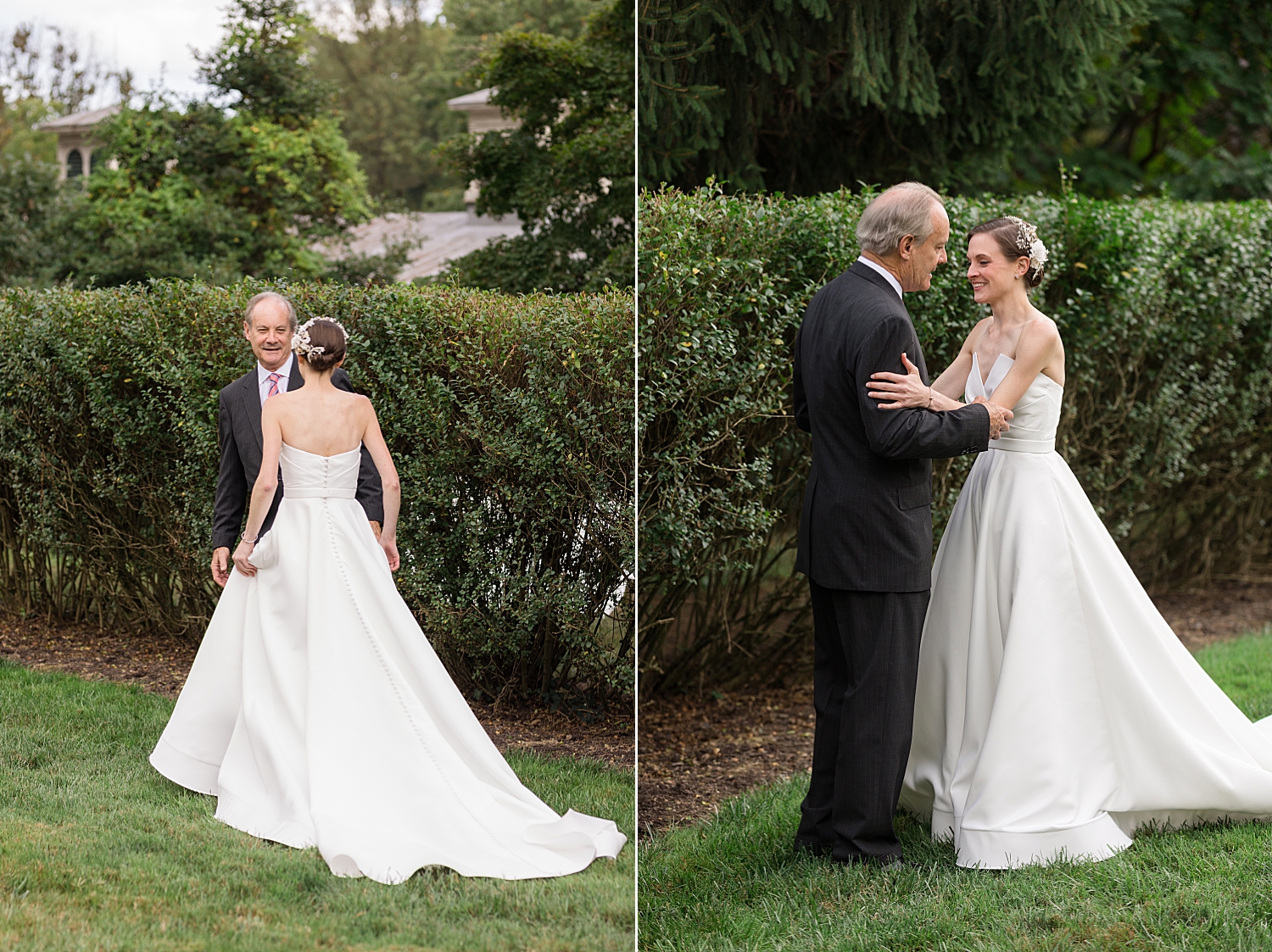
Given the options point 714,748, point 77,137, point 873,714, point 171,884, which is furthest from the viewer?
point 714,748

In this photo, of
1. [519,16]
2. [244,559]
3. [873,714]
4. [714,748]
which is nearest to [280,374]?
[244,559]

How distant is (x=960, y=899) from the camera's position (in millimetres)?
3422

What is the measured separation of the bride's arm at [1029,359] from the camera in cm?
379

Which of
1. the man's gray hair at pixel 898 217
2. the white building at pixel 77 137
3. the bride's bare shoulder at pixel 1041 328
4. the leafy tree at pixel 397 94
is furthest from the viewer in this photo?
the bride's bare shoulder at pixel 1041 328

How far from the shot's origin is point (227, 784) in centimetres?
259

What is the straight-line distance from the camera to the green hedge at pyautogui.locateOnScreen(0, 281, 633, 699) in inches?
115

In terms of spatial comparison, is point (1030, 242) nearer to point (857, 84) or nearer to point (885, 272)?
point (885, 272)

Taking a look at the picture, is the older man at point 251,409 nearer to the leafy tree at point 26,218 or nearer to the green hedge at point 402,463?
the green hedge at point 402,463

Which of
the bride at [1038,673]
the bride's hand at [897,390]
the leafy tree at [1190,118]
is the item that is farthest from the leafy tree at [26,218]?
the leafy tree at [1190,118]

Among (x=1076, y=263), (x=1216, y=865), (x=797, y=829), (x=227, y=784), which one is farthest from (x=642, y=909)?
(x=1076, y=263)

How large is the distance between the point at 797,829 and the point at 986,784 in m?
0.75

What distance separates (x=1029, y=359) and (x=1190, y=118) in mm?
9711

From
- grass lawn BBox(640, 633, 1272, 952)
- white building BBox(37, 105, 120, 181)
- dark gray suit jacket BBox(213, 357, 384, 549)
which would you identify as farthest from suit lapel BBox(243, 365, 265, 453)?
grass lawn BBox(640, 633, 1272, 952)

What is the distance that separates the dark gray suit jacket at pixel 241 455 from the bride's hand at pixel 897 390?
149 centimetres
